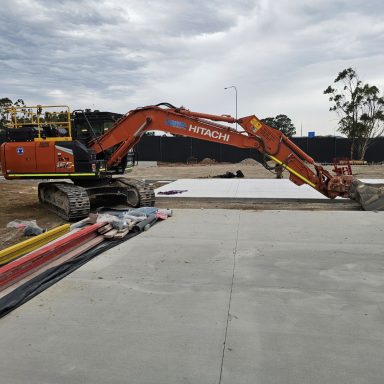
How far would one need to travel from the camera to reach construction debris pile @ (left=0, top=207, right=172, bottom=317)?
472 centimetres

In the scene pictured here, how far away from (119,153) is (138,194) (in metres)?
1.18

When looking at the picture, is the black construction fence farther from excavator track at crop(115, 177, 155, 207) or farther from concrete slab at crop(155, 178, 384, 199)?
excavator track at crop(115, 177, 155, 207)

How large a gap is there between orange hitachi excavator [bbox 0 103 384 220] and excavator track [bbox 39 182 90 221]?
24mm

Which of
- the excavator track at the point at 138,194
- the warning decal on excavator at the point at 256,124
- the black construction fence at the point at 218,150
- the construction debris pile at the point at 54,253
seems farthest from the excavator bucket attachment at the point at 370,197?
the black construction fence at the point at 218,150

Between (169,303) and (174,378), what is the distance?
1.35 metres

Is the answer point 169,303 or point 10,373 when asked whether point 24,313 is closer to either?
point 10,373

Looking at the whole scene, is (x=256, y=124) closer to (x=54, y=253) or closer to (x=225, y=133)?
(x=225, y=133)

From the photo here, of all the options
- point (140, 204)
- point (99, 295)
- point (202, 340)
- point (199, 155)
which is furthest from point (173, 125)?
point (199, 155)

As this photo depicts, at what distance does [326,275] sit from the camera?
5.13 metres

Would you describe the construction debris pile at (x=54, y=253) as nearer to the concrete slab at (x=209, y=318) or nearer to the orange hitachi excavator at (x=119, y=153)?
the concrete slab at (x=209, y=318)

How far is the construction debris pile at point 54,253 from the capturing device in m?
4.72

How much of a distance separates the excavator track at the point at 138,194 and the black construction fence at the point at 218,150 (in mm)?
31073

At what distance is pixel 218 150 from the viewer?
4247 centimetres

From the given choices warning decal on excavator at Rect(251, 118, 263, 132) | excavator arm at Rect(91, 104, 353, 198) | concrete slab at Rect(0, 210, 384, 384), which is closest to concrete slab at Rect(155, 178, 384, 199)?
excavator arm at Rect(91, 104, 353, 198)
